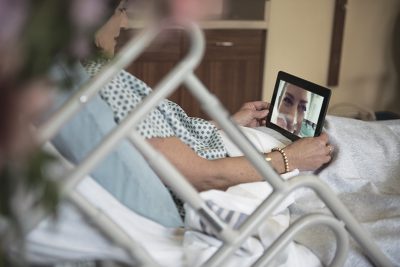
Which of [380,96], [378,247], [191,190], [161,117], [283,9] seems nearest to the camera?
[191,190]

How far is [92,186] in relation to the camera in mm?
1005

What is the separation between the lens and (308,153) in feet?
4.66

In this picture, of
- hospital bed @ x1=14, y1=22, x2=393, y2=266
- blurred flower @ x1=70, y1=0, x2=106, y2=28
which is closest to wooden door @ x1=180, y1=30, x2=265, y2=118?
hospital bed @ x1=14, y1=22, x2=393, y2=266

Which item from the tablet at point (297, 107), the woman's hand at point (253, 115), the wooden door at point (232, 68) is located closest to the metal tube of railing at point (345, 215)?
the tablet at point (297, 107)

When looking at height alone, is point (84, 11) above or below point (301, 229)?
above

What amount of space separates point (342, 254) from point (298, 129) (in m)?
0.54

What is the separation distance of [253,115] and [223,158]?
500 mm

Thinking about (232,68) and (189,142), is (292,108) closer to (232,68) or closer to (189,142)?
(189,142)

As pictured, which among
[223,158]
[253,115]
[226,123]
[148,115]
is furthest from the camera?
[253,115]

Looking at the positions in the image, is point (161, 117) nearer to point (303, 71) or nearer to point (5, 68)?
point (5, 68)

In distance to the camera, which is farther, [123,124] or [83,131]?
[83,131]

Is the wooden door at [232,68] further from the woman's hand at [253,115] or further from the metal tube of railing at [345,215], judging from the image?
the metal tube of railing at [345,215]

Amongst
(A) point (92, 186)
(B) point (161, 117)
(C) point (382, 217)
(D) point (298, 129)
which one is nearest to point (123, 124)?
(A) point (92, 186)

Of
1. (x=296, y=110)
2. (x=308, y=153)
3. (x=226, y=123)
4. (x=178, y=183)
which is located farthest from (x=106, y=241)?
(x=296, y=110)
